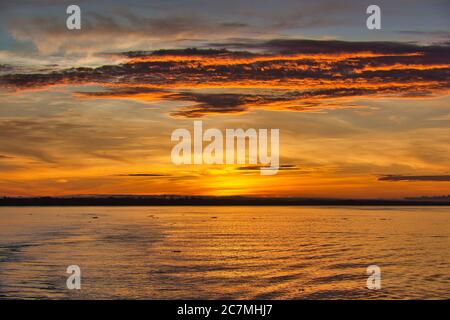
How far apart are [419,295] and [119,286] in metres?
19.6

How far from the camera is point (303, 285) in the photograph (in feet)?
130

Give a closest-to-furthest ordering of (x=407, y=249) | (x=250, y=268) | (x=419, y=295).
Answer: (x=419, y=295)
(x=250, y=268)
(x=407, y=249)

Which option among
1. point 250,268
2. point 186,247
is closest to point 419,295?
point 250,268

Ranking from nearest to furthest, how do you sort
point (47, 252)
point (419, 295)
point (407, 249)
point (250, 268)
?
1. point (419, 295)
2. point (250, 268)
3. point (47, 252)
4. point (407, 249)

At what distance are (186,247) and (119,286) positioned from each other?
28.5 metres

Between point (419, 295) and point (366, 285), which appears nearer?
point (419, 295)

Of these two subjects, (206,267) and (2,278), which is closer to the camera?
(2,278)
